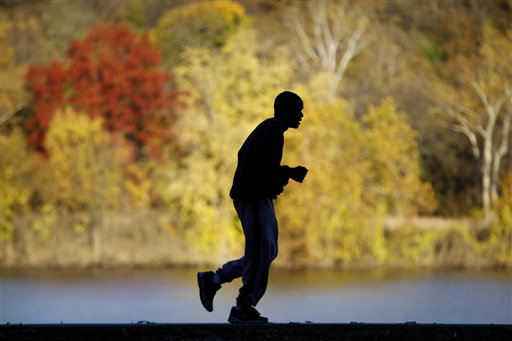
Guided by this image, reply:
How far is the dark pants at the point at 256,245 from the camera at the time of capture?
11.6m

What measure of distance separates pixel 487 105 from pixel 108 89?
11962mm

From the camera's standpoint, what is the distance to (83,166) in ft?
143

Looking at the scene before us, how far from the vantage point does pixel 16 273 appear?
3756 centimetres

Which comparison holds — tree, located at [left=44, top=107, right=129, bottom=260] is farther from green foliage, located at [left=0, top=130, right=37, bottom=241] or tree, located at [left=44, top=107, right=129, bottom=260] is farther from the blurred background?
green foliage, located at [left=0, top=130, right=37, bottom=241]

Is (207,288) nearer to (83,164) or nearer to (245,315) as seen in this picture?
(245,315)

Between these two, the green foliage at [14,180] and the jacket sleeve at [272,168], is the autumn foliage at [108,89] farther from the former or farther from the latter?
the jacket sleeve at [272,168]

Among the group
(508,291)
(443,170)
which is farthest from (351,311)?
(443,170)

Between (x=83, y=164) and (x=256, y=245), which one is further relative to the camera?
(x=83, y=164)

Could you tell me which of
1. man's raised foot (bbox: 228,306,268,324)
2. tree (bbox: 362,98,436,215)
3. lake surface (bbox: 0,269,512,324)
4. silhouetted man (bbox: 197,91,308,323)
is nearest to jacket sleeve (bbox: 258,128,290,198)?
silhouetted man (bbox: 197,91,308,323)

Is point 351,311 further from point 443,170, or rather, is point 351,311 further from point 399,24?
point 399,24

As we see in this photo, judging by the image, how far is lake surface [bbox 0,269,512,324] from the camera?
85.1 ft

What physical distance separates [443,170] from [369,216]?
22.9 feet

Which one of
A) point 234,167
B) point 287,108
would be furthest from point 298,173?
point 234,167
